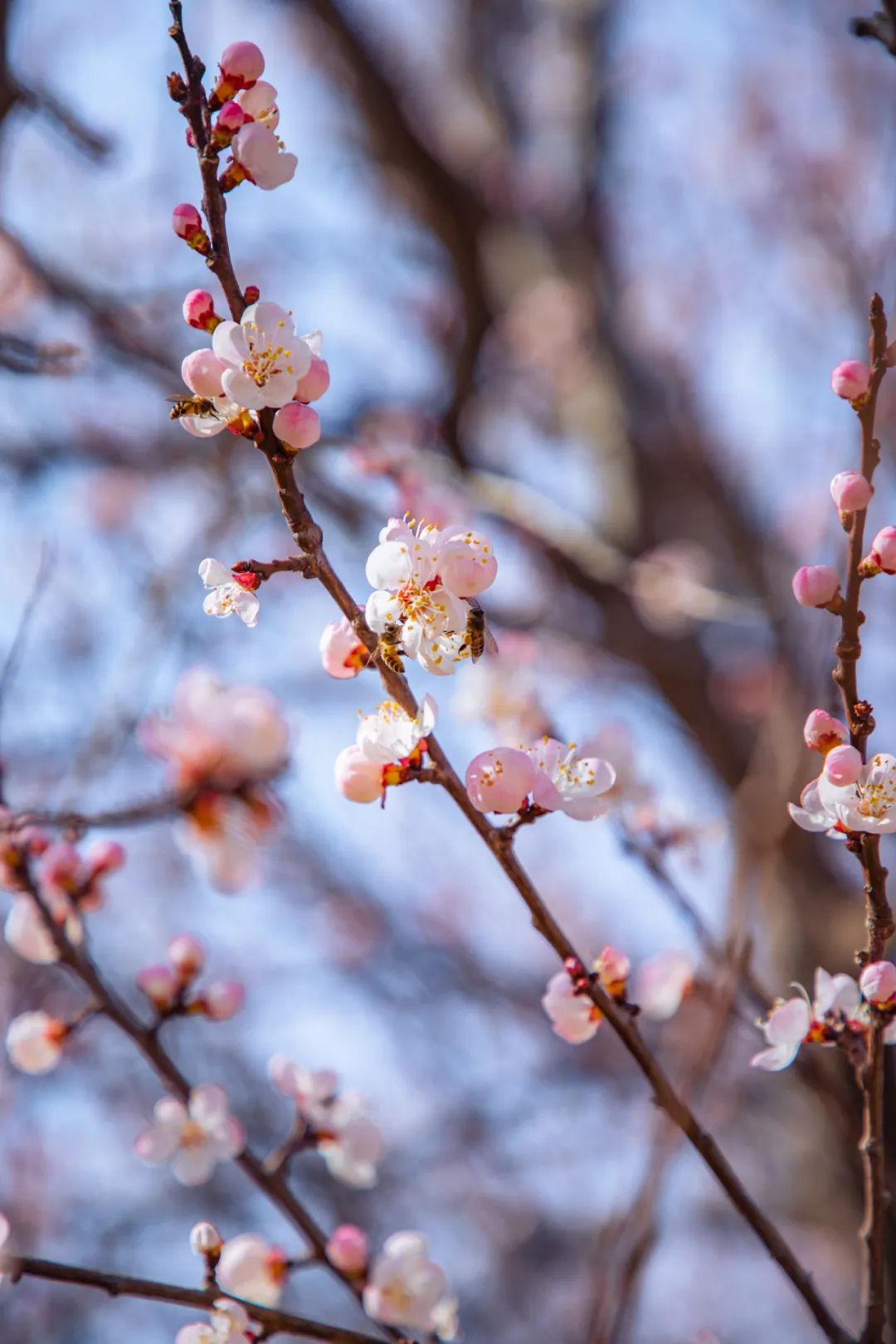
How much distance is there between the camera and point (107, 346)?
108 inches

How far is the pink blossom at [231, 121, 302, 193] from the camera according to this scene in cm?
95

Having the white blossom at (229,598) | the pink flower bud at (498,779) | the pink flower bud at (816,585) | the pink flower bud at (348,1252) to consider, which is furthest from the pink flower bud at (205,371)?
the pink flower bud at (348,1252)

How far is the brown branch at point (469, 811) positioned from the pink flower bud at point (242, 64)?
0.18 ft

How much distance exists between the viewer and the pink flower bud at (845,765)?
89 centimetres

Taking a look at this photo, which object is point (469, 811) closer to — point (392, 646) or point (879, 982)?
point (392, 646)

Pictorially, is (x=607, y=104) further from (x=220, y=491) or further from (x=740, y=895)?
(x=740, y=895)

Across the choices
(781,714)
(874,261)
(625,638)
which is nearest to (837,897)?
(625,638)

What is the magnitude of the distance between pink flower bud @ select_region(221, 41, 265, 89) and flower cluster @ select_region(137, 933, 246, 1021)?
1075 millimetres

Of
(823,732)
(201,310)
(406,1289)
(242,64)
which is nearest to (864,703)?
(823,732)

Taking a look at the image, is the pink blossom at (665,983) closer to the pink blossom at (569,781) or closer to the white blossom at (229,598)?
the pink blossom at (569,781)

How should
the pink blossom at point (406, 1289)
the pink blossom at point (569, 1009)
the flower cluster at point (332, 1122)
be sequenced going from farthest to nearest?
the flower cluster at point (332, 1122)
the pink blossom at point (406, 1289)
the pink blossom at point (569, 1009)

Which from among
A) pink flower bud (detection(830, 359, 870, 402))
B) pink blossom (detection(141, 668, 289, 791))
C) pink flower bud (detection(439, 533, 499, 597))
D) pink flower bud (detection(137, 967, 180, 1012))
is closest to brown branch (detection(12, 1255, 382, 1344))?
pink flower bud (detection(137, 967, 180, 1012))

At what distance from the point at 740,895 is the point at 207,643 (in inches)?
111

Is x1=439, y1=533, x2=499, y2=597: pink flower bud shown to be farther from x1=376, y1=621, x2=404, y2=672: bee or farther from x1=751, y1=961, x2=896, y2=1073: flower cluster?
x1=751, y1=961, x2=896, y2=1073: flower cluster
